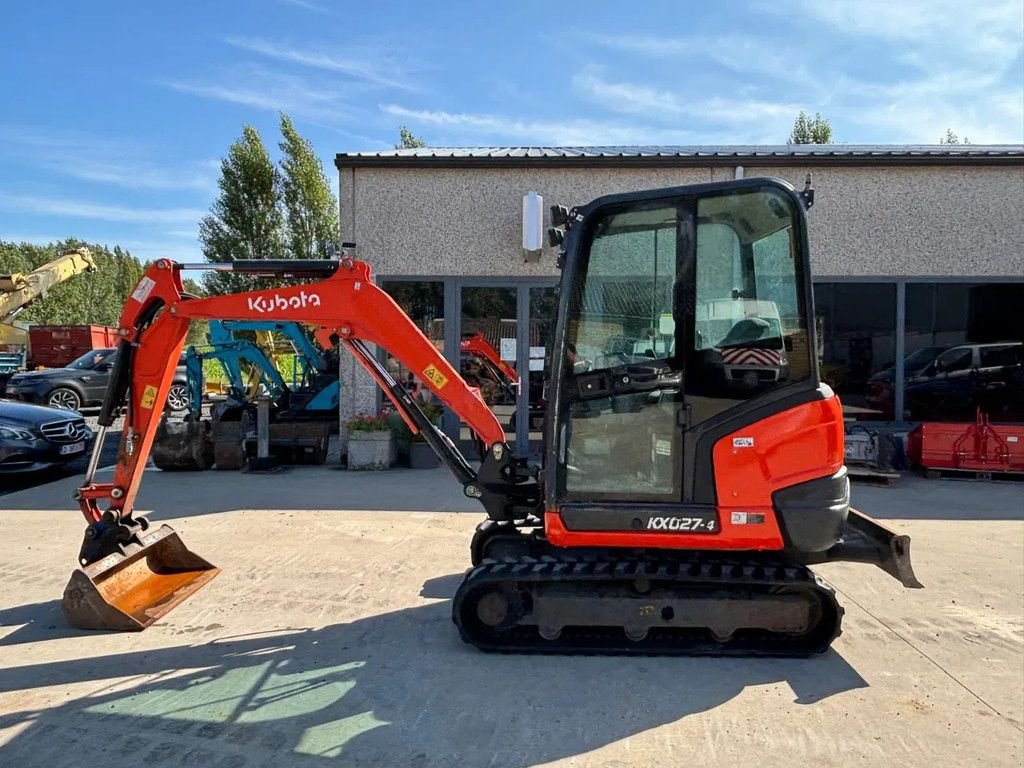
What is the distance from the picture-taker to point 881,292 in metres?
10.9

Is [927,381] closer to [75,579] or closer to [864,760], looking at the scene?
[864,760]

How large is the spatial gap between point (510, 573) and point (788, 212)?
2.57 m

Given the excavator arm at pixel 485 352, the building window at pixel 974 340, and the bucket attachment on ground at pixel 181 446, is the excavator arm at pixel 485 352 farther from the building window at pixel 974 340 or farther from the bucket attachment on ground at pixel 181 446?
the building window at pixel 974 340

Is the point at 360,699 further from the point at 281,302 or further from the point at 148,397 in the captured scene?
the point at 148,397

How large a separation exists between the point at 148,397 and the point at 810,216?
9.27 meters

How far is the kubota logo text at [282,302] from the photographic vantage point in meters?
4.83

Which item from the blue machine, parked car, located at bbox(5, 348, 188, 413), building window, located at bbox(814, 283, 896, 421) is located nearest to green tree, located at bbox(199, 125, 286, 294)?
parked car, located at bbox(5, 348, 188, 413)

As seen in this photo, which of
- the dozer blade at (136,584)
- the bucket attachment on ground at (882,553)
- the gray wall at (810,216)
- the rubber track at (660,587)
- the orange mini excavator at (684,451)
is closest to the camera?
the orange mini excavator at (684,451)

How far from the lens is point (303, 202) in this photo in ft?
91.6

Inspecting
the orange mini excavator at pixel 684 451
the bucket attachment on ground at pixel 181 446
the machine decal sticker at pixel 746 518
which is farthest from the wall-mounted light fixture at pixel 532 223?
the machine decal sticker at pixel 746 518

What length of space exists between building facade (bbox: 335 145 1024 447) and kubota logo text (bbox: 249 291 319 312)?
606 cm

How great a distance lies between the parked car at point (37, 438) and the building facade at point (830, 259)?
3.70 metres

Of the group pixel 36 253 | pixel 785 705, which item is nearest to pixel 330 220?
pixel 785 705

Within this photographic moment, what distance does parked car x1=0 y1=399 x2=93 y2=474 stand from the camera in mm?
9406
